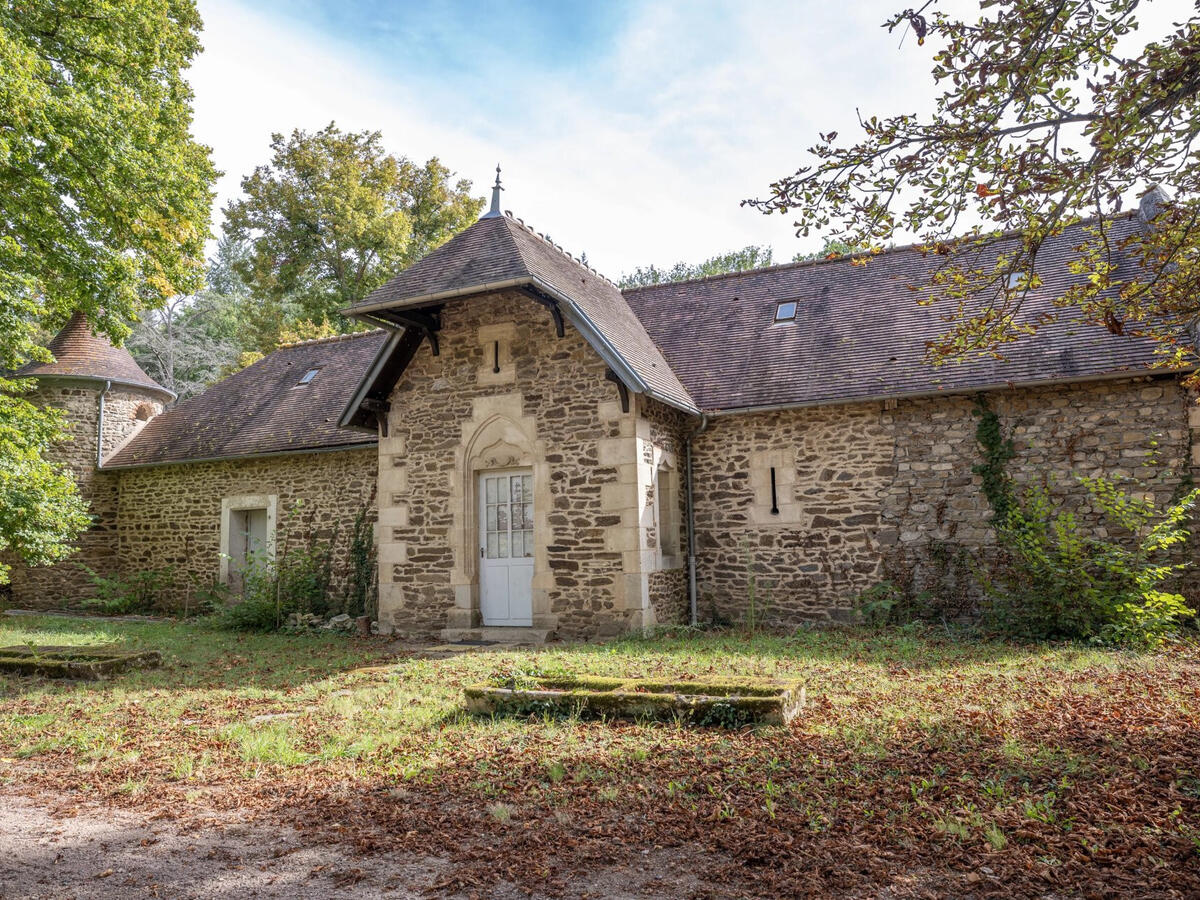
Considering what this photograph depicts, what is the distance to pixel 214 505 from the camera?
14.8 metres

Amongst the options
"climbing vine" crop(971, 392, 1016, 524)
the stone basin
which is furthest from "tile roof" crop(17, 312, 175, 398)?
"climbing vine" crop(971, 392, 1016, 524)

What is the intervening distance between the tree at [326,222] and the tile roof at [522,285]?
12.5 metres

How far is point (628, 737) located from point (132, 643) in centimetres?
833

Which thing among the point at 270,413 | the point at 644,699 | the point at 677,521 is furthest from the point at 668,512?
the point at 270,413

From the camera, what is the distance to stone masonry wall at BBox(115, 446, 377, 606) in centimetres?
1327

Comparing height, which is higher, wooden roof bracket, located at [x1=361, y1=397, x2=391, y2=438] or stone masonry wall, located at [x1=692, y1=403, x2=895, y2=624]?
wooden roof bracket, located at [x1=361, y1=397, x2=391, y2=438]

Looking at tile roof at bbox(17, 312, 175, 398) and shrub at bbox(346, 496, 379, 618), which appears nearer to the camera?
shrub at bbox(346, 496, 379, 618)

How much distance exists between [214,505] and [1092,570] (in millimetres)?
13788

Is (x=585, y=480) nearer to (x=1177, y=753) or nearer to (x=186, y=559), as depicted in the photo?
(x=1177, y=753)

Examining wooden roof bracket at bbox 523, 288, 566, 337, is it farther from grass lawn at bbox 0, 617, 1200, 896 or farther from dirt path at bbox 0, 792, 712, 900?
dirt path at bbox 0, 792, 712, 900

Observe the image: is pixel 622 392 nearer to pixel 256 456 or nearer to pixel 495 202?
pixel 495 202

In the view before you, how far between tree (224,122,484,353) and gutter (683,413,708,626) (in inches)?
576

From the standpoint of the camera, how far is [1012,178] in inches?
169

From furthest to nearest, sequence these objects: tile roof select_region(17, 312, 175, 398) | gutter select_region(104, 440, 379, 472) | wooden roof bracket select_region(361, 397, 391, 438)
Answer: tile roof select_region(17, 312, 175, 398) < gutter select_region(104, 440, 379, 472) < wooden roof bracket select_region(361, 397, 391, 438)
